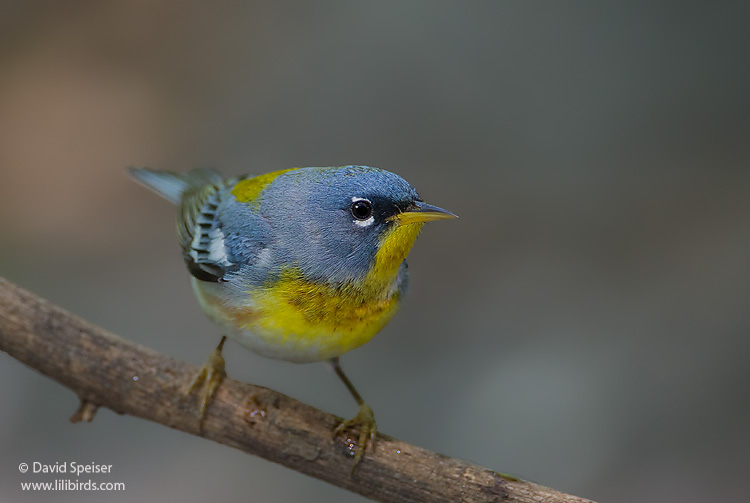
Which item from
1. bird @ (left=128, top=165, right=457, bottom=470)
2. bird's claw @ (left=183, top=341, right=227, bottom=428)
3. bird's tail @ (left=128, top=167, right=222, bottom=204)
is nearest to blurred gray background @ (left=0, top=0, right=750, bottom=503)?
bird's tail @ (left=128, top=167, right=222, bottom=204)

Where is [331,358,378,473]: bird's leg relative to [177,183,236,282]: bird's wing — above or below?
below

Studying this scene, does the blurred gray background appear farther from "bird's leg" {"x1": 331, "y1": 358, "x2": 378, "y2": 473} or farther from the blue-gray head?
the blue-gray head

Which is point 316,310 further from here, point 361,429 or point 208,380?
point 208,380

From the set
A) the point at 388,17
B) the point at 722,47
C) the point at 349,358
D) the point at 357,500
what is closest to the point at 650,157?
the point at 722,47

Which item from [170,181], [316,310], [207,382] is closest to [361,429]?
[316,310]

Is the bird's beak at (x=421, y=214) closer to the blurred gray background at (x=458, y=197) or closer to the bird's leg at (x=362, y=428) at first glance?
the bird's leg at (x=362, y=428)

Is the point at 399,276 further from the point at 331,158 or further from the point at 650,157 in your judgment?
the point at 650,157

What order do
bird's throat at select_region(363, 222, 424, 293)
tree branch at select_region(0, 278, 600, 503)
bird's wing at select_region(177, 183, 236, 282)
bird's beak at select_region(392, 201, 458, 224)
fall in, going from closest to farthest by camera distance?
1. bird's beak at select_region(392, 201, 458, 224)
2. bird's throat at select_region(363, 222, 424, 293)
3. tree branch at select_region(0, 278, 600, 503)
4. bird's wing at select_region(177, 183, 236, 282)

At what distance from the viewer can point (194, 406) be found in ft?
11.1

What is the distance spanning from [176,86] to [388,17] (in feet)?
7.13

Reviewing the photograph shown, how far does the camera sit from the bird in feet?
9.71

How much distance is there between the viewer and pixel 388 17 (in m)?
6.80

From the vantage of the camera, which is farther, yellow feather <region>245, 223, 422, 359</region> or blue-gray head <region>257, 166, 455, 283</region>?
yellow feather <region>245, 223, 422, 359</region>

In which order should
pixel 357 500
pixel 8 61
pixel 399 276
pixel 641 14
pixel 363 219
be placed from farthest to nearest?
pixel 8 61 → pixel 641 14 → pixel 357 500 → pixel 399 276 → pixel 363 219
